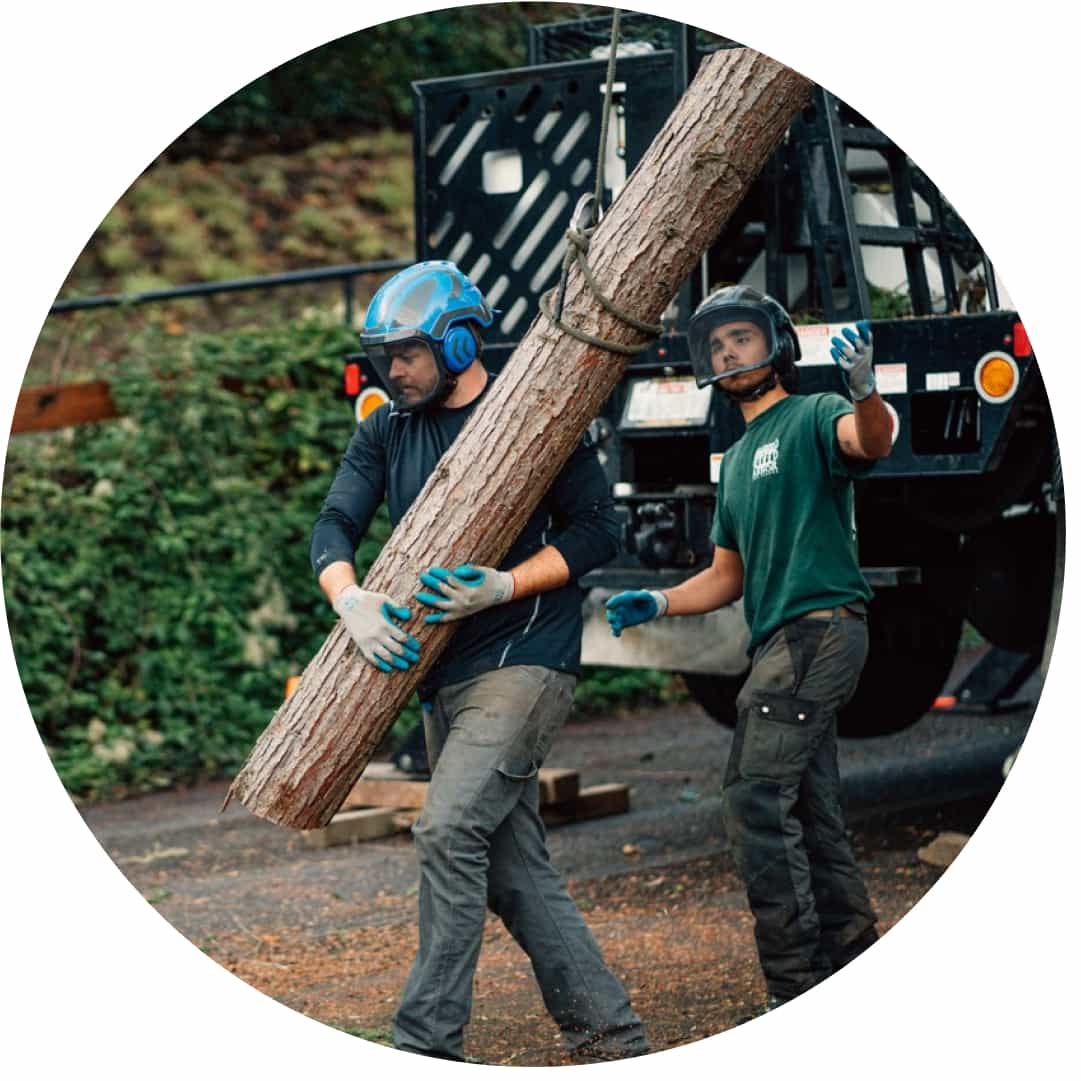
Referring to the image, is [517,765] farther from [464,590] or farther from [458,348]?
[458,348]

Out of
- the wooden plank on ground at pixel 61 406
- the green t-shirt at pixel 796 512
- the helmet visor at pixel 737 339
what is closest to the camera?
the green t-shirt at pixel 796 512

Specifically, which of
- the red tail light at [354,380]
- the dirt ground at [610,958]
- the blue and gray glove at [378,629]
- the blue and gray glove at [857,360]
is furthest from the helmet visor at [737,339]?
the red tail light at [354,380]

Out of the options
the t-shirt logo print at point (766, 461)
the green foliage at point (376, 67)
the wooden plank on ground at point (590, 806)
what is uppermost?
the green foliage at point (376, 67)

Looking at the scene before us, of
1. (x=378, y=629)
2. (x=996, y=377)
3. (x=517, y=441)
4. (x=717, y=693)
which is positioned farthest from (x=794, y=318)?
(x=378, y=629)

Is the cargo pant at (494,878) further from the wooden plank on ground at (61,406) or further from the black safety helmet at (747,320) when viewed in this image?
the wooden plank on ground at (61,406)

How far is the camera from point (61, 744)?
895 cm

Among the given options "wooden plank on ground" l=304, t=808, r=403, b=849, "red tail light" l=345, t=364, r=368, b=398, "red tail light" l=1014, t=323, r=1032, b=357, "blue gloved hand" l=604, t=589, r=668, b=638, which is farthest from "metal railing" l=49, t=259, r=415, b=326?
"blue gloved hand" l=604, t=589, r=668, b=638

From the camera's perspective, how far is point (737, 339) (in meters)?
4.95

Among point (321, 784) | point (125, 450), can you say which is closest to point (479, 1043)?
point (321, 784)

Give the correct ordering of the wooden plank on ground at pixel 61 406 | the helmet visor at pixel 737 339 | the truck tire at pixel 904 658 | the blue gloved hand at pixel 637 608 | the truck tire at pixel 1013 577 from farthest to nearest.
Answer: the wooden plank on ground at pixel 61 406, the truck tire at pixel 904 658, the truck tire at pixel 1013 577, the blue gloved hand at pixel 637 608, the helmet visor at pixel 737 339

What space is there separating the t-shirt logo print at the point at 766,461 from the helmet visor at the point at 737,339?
22cm

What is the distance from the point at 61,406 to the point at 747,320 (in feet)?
18.2

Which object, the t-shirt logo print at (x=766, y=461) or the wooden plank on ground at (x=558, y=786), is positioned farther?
the wooden plank on ground at (x=558, y=786)

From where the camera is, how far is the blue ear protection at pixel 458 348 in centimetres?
472
